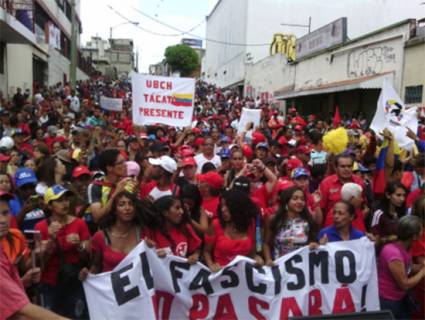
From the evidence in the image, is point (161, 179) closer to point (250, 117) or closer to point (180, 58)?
point (250, 117)

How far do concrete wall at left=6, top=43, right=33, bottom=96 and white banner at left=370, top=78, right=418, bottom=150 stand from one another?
17544mm

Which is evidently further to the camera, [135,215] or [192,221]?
[192,221]

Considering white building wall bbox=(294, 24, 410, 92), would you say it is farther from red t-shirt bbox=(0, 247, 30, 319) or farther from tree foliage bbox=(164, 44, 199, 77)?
tree foliage bbox=(164, 44, 199, 77)

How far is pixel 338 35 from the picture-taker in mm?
22719

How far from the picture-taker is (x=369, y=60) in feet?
61.6

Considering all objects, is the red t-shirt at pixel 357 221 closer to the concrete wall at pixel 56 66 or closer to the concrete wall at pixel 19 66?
the concrete wall at pixel 19 66

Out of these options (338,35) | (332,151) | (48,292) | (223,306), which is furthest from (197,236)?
(338,35)

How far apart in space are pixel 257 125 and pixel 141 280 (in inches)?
284

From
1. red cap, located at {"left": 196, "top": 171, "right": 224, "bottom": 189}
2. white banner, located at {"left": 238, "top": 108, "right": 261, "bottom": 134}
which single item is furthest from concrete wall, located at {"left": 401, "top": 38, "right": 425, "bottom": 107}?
red cap, located at {"left": 196, "top": 171, "right": 224, "bottom": 189}

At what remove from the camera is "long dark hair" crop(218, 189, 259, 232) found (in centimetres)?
409

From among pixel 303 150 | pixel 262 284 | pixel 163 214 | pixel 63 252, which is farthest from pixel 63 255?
pixel 303 150

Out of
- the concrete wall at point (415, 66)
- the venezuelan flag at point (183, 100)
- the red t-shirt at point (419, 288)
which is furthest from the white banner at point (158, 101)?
the concrete wall at point (415, 66)

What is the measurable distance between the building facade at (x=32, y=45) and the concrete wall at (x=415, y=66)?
505 inches

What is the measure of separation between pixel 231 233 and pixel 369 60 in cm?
1644
